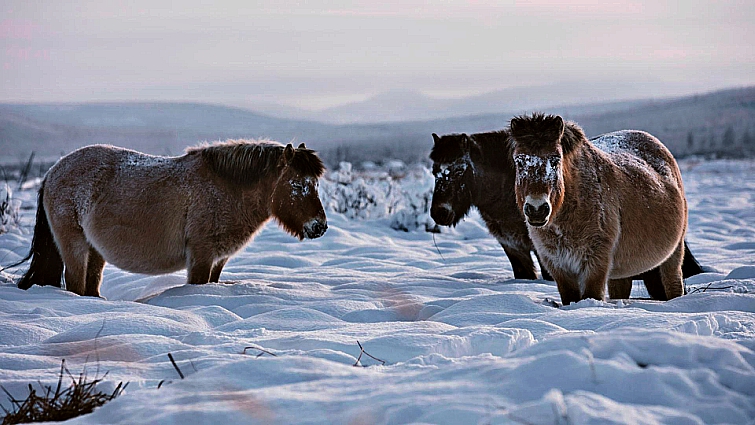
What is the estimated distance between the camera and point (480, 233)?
1236 centimetres

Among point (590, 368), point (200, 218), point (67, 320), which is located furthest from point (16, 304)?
point (590, 368)

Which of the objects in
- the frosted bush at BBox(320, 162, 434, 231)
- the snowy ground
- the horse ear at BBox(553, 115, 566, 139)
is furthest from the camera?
the frosted bush at BBox(320, 162, 434, 231)

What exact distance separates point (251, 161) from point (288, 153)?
37 cm

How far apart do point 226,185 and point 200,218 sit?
426 mm

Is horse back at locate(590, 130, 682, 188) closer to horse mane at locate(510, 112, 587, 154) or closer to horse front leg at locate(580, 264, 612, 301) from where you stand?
horse mane at locate(510, 112, 587, 154)

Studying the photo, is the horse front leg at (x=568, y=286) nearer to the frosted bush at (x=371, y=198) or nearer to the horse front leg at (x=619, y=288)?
the horse front leg at (x=619, y=288)

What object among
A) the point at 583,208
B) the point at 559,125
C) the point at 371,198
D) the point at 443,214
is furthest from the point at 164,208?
the point at 371,198

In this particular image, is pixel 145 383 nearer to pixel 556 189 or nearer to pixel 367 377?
pixel 367 377

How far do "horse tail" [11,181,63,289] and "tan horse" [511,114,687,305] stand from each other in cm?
450

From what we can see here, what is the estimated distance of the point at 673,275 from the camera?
248 inches

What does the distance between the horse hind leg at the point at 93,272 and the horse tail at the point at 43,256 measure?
27 cm

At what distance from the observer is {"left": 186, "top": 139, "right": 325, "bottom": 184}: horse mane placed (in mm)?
6871

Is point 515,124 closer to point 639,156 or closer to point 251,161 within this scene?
point 639,156

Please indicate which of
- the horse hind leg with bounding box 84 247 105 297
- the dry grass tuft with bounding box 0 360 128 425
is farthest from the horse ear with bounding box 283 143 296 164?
the dry grass tuft with bounding box 0 360 128 425
